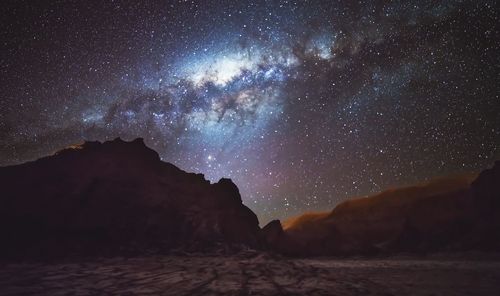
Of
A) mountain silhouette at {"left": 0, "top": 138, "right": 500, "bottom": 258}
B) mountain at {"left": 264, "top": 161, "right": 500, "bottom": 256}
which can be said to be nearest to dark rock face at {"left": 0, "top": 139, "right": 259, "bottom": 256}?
mountain silhouette at {"left": 0, "top": 138, "right": 500, "bottom": 258}

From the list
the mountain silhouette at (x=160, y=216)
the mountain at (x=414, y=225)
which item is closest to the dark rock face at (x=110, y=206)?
the mountain silhouette at (x=160, y=216)

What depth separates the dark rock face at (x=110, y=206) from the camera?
76.4 feet

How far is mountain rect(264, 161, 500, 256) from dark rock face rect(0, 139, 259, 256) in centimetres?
1098

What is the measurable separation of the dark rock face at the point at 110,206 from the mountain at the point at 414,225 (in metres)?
11.0

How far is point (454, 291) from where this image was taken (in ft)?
34.8

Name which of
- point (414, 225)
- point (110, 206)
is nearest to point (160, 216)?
point (110, 206)

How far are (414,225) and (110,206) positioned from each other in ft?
112

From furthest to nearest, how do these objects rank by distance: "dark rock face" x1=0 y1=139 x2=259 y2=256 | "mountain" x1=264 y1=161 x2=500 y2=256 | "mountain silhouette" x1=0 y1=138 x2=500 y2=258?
"mountain" x1=264 y1=161 x2=500 y2=256 → "mountain silhouette" x1=0 y1=138 x2=500 y2=258 → "dark rock face" x1=0 y1=139 x2=259 y2=256

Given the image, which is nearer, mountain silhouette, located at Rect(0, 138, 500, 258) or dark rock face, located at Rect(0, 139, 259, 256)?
dark rock face, located at Rect(0, 139, 259, 256)

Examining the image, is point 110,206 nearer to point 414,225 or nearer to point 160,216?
point 160,216

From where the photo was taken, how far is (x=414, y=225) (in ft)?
134

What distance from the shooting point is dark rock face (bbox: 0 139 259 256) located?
917 inches

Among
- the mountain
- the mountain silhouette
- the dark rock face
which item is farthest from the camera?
the mountain

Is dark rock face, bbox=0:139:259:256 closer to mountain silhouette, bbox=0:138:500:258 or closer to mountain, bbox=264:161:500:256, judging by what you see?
mountain silhouette, bbox=0:138:500:258
